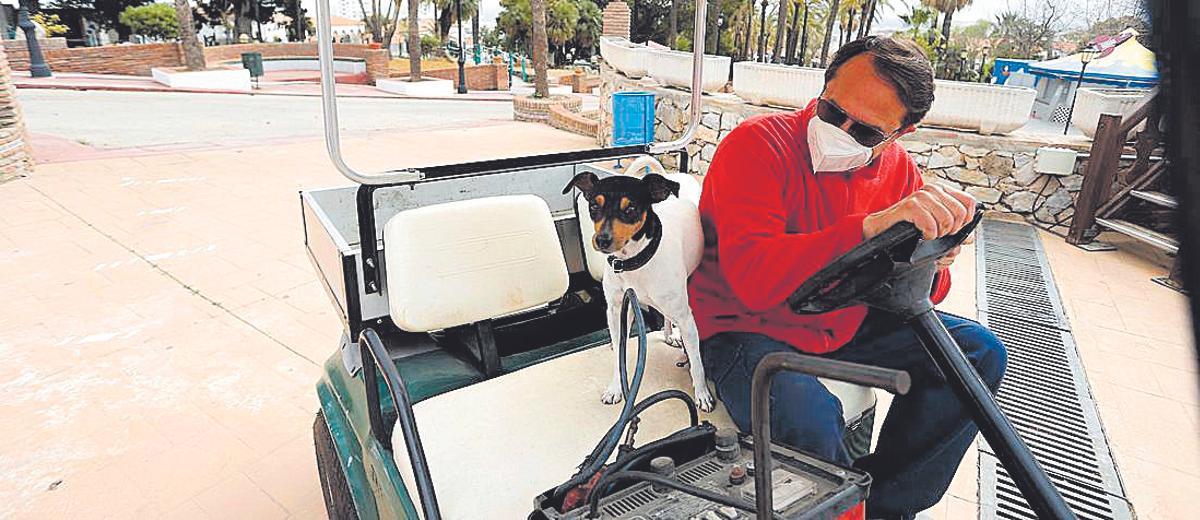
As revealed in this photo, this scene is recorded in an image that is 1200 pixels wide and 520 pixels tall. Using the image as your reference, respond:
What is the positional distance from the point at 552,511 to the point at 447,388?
83 cm

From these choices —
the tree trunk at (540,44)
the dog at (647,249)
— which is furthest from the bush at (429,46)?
the dog at (647,249)

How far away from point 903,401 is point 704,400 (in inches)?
16.8

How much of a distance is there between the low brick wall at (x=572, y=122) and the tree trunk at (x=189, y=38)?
1011 cm

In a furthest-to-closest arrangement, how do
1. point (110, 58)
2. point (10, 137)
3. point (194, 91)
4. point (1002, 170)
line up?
point (110, 58) → point (194, 91) → point (10, 137) → point (1002, 170)

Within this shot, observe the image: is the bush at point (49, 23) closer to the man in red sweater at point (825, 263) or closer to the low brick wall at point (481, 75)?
the low brick wall at point (481, 75)

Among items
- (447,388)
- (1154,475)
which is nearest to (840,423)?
(447,388)

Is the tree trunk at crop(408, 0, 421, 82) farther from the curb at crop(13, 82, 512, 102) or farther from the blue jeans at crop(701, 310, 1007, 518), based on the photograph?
the blue jeans at crop(701, 310, 1007, 518)

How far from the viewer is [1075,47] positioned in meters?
0.52

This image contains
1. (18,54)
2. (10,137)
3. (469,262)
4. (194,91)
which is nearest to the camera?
Answer: (469,262)

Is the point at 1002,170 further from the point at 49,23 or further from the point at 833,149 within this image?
the point at 49,23

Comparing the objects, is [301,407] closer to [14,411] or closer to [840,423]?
[14,411]

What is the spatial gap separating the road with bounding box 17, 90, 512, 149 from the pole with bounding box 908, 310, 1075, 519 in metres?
7.22

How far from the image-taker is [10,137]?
6.32 meters

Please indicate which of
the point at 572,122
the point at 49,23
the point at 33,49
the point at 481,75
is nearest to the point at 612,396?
the point at 572,122
